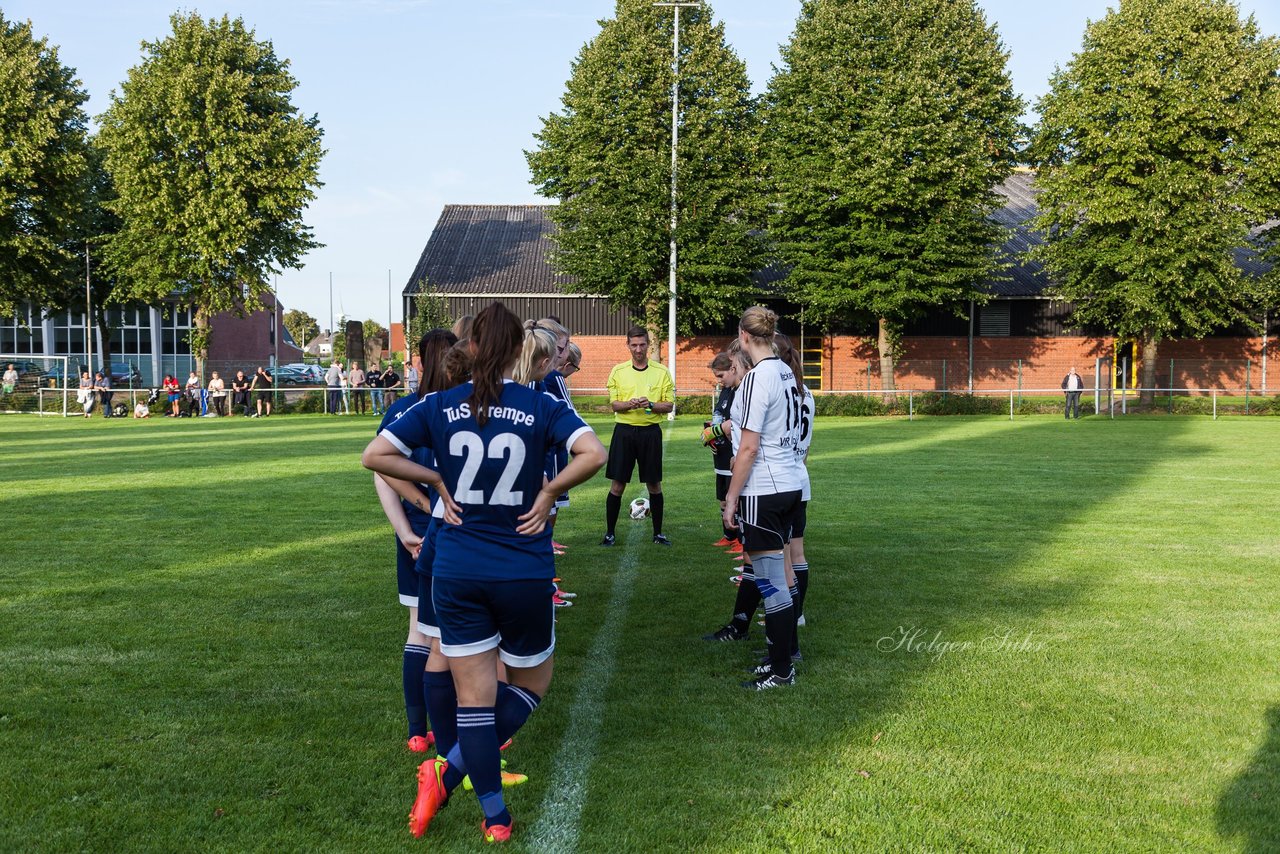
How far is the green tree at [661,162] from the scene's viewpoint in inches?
1395

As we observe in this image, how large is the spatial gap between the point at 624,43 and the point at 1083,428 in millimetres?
20463

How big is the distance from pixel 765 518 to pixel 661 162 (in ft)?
101

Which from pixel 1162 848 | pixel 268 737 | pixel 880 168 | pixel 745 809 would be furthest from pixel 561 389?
pixel 880 168

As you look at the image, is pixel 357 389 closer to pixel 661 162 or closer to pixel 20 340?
pixel 661 162

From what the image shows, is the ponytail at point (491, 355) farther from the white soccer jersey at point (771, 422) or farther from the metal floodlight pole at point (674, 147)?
the metal floodlight pole at point (674, 147)

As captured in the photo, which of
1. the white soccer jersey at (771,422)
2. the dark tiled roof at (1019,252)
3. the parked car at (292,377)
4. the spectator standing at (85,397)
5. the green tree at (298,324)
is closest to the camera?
the white soccer jersey at (771,422)

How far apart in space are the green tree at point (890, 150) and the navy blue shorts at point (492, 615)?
107ft

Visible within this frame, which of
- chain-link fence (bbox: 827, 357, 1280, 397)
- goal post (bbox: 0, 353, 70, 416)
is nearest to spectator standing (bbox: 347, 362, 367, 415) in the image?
goal post (bbox: 0, 353, 70, 416)

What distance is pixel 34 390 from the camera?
113 ft

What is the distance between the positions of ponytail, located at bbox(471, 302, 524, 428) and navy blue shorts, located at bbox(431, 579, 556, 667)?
1.90 feet

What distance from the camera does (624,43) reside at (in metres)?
36.3

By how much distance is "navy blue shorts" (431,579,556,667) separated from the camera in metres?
3.59

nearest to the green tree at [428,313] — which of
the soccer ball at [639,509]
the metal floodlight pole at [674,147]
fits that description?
the metal floodlight pole at [674,147]

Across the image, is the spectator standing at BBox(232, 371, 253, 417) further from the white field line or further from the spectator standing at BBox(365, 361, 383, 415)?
the white field line
